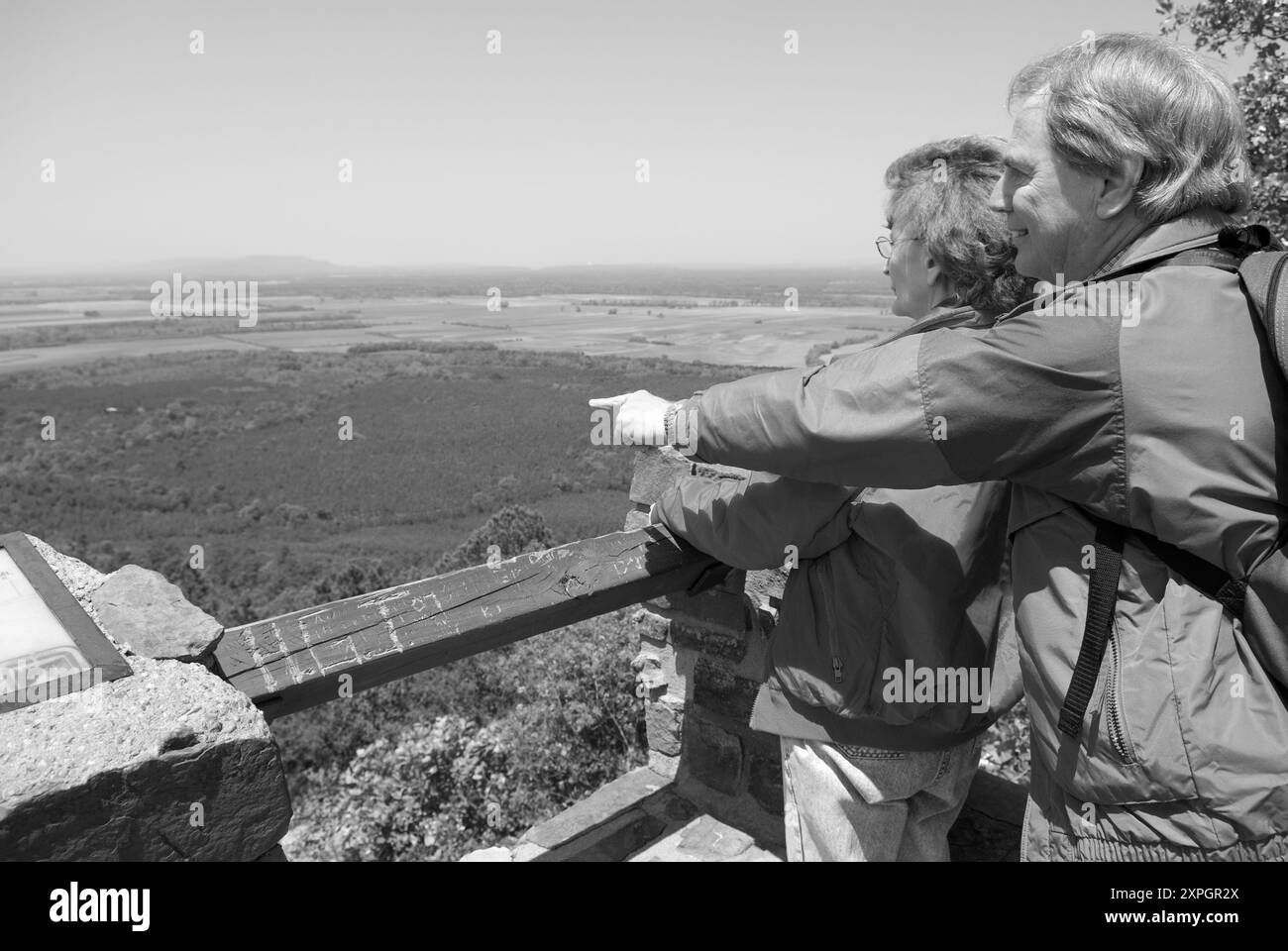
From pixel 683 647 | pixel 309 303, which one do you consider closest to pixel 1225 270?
pixel 683 647

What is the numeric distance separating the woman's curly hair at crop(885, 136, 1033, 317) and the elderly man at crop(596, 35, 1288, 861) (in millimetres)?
218

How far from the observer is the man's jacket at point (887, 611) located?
1.59m

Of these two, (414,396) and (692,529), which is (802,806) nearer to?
(692,529)

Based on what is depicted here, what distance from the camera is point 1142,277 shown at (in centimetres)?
119

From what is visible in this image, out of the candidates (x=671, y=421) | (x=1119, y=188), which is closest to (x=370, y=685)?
(x=671, y=421)

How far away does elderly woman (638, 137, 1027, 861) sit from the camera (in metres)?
1.60

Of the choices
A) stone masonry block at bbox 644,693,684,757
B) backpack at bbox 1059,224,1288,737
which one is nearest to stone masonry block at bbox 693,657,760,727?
stone masonry block at bbox 644,693,684,757

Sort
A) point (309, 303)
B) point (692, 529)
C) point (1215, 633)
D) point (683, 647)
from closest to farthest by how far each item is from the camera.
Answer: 1. point (1215, 633)
2. point (692, 529)
3. point (683, 647)
4. point (309, 303)

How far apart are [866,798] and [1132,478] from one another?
33.9 inches

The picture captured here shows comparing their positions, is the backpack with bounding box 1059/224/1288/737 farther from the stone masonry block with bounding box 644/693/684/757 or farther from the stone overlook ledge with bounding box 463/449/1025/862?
the stone masonry block with bounding box 644/693/684/757

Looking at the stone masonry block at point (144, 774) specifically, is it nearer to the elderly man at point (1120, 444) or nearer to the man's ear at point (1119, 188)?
the elderly man at point (1120, 444)

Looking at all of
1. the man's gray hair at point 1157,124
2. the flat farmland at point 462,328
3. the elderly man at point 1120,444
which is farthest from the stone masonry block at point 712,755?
the flat farmland at point 462,328

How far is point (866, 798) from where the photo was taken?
1719mm
